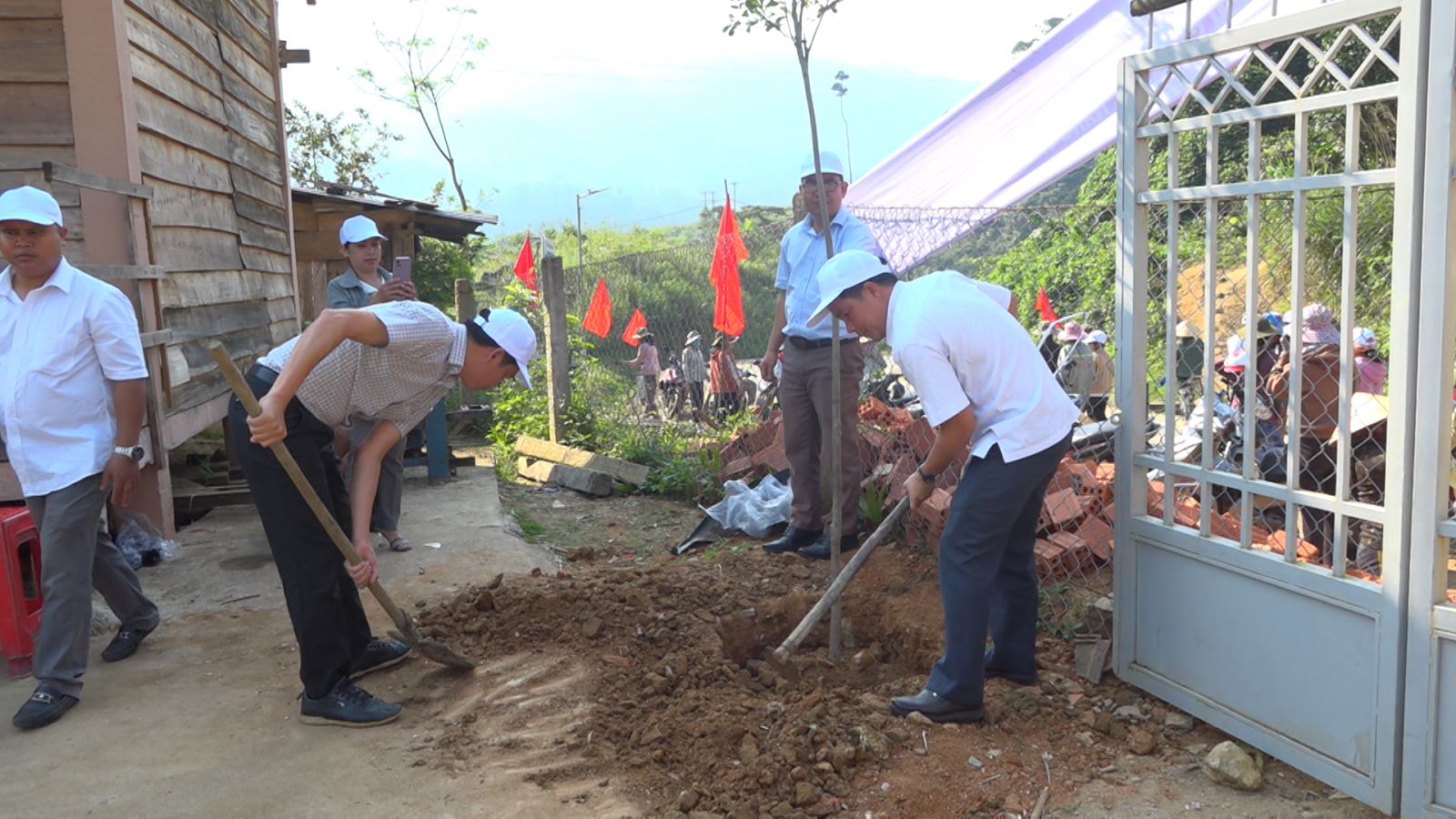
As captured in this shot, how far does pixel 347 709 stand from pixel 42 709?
1.02 meters

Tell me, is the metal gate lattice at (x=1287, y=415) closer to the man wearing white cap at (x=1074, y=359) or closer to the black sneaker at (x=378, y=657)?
the black sneaker at (x=378, y=657)

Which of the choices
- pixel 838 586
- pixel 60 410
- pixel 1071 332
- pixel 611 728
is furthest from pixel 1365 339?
pixel 1071 332

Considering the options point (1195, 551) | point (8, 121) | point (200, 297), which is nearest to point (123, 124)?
point (8, 121)

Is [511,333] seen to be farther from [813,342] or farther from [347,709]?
[813,342]

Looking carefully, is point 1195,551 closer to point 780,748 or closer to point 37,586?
point 780,748

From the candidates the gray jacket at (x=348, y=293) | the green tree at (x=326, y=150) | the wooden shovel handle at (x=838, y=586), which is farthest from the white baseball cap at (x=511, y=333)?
the green tree at (x=326, y=150)

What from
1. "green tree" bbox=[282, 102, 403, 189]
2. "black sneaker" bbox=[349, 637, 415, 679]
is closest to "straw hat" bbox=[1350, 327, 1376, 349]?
"black sneaker" bbox=[349, 637, 415, 679]

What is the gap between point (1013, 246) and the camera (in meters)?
13.7

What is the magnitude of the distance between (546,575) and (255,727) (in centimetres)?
173

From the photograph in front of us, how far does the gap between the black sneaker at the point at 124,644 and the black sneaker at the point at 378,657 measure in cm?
98

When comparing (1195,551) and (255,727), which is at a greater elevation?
(1195,551)

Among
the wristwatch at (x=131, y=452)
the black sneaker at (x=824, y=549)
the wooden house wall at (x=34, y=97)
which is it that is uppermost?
the wooden house wall at (x=34, y=97)

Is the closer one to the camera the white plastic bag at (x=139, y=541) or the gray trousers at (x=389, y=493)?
the white plastic bag at (x=139, y=541)

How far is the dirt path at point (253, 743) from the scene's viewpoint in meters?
2.98
